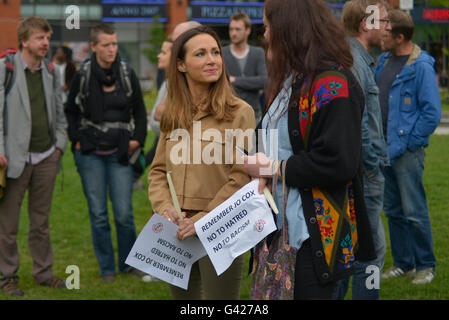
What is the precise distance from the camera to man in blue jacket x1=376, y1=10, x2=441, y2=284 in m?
5.37

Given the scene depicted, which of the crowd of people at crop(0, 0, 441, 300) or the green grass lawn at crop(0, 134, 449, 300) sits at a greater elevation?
→ the crowd of people at crop(0, 0, 441, 300)

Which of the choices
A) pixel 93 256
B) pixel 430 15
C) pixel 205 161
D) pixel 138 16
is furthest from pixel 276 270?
pixel 138 16

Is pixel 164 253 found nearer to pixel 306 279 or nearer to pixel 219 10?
pixel 306 279

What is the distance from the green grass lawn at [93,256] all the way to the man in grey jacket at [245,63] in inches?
80.2

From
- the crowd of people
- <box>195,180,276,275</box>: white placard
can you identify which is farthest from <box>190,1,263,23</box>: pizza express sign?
<box>195,180,276,275</box>: white placard

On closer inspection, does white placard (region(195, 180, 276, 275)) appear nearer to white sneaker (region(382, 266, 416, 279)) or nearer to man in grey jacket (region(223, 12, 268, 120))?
white sneaker (region(382, 266, 416, 279))

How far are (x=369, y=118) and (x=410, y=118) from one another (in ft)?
4.66

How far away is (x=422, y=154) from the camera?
556cm

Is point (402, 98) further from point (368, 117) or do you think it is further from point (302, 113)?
point (302, 113)

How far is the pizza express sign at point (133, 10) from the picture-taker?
122 feet

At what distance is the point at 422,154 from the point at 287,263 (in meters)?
3.16

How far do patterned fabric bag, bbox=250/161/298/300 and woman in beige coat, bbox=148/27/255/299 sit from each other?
0.68 metres

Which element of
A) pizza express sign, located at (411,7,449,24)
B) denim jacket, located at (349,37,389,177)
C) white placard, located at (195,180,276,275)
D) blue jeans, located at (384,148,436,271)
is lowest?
blue jeans, located at (384,148,436,271)

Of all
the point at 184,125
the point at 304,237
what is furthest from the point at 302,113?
the point at 184,125
